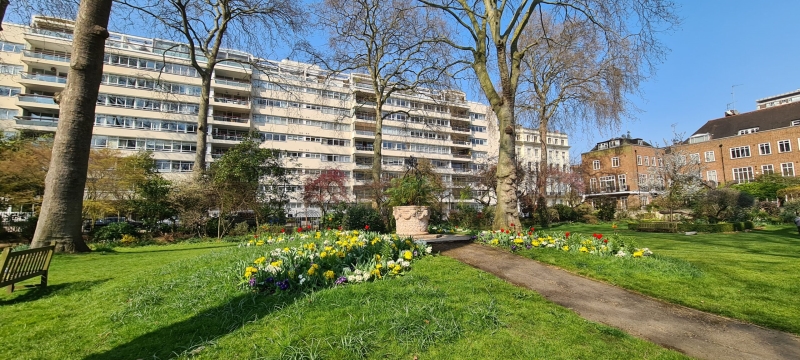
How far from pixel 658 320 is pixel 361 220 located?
1057 centimetres

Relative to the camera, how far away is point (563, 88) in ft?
79.0

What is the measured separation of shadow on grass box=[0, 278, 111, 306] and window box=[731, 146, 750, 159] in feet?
198

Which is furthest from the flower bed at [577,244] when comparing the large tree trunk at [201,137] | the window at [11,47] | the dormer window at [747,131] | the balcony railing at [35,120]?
the window at [11,47]

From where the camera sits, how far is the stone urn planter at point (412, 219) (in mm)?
10086

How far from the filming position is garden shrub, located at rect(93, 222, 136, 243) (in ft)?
53.4

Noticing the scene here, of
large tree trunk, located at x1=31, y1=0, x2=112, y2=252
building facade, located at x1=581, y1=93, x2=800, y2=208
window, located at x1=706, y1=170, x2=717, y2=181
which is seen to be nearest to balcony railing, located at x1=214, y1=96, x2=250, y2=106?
large tree trunk, located at x1=31, y1=0, x2=112, y2=252

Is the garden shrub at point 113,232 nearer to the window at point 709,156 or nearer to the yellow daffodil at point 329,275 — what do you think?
the yellow daffodil at point 329,275

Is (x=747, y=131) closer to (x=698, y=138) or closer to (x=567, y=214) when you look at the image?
(x=698, y=138)

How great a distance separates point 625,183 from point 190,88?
57.8m

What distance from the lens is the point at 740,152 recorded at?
147 feet

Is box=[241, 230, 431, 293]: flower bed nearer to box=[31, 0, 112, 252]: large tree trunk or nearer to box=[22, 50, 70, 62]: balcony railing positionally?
box=[31, 0, 112, 252]: large tree trunk

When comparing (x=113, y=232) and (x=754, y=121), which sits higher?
(x=754, y=121)

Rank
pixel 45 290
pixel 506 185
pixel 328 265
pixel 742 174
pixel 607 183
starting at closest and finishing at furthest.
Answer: pixel 328 265, pixel 45 290, pixel 506 185, pixel 742 174, pixel 607 183

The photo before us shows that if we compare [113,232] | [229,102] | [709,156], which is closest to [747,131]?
[709,156]
